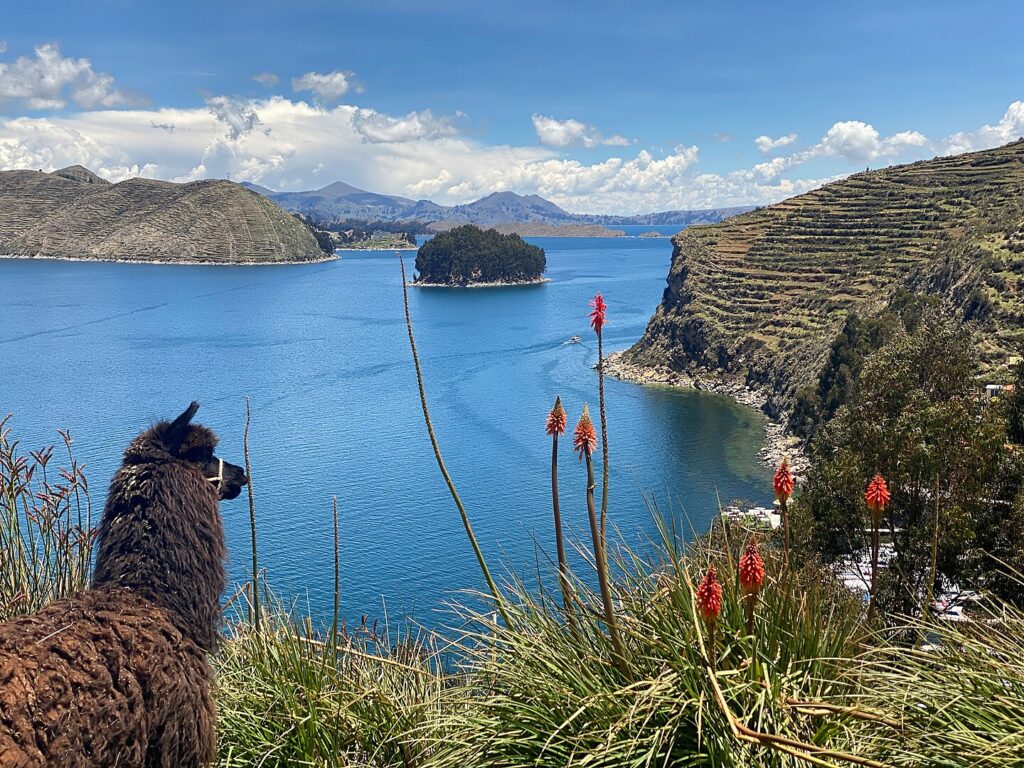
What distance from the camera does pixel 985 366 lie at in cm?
3897

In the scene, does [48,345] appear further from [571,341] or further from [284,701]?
[284,701]

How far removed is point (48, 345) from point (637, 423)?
51.7 metres

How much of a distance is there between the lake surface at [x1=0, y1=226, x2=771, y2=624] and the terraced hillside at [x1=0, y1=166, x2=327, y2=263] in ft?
197

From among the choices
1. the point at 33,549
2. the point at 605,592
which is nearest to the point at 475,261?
the point at 33,549

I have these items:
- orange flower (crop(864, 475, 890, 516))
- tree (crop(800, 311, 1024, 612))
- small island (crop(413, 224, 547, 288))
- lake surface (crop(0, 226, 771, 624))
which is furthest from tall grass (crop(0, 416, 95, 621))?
small island (crop(413, 224, 547, 288))

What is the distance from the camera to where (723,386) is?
66.0m

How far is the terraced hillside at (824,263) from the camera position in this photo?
54.6 metres

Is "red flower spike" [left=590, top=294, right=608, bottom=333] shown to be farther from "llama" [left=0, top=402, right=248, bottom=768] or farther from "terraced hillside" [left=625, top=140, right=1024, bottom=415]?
"terraced hillside" [left=625, top=140, right=1024, bottom=415]

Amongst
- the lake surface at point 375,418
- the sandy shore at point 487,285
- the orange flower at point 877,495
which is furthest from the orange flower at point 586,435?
the sandy shore at point 487,285

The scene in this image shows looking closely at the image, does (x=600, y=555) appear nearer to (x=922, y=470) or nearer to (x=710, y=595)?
(x=710, y=595)

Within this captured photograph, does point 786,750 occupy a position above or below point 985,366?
above

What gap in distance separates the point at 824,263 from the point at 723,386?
17.9 metres

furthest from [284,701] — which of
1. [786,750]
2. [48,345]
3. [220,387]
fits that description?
[48,345]

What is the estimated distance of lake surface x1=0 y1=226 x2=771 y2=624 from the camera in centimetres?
3234
